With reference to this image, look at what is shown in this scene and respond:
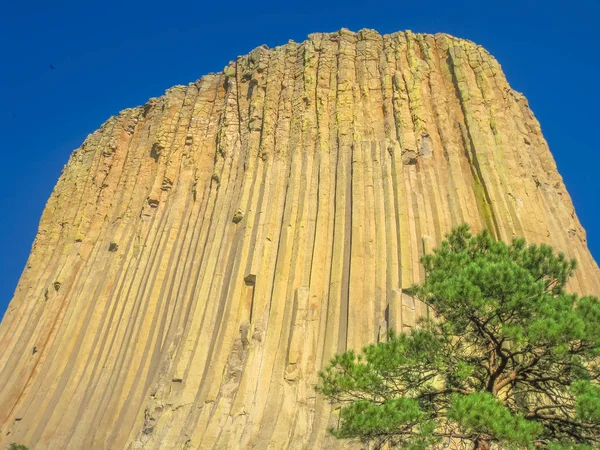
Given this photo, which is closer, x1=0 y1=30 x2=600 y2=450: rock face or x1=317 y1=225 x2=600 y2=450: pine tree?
x1=317 y1=225 x2=600 y2=450: pine tree

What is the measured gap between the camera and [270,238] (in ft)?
74.4

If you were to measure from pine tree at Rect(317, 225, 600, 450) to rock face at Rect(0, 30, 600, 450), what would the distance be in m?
6.04

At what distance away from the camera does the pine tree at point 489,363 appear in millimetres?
9656

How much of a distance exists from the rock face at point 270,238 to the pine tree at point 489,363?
6043 mm

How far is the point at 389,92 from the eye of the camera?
25.8 meters

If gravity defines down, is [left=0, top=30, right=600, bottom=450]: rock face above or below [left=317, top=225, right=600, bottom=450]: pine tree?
above

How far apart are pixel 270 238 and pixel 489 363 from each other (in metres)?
12.2

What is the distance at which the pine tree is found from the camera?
966 cm

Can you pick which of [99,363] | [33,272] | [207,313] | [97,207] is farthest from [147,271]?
[33,272]

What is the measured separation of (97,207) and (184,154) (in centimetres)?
624

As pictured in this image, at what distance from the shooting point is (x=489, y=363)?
37.4 ft

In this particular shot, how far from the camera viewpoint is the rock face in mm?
19516

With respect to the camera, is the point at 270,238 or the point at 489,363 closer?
the point at 489,363

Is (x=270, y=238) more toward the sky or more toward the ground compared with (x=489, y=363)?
more toward the sky
